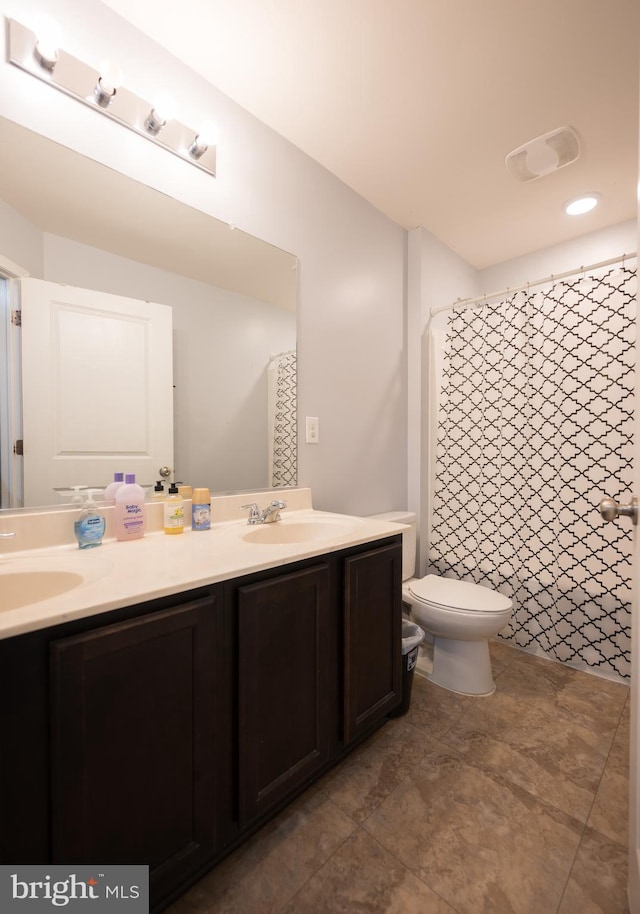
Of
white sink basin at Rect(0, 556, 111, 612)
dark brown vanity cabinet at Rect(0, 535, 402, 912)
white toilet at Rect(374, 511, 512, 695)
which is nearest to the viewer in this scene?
dark brown vanity cabinet at Rect(0, 535, 402, 912)

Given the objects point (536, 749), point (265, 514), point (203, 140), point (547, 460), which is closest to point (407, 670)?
point (536, 749)

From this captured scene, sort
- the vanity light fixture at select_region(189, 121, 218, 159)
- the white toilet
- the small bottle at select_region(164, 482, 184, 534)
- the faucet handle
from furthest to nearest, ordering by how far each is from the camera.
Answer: the white toilet, the faucet handle, the vanity light fixture at select_region(189, 121, 218, 159), the small bottle at select_region(164, 482, 184, 534)

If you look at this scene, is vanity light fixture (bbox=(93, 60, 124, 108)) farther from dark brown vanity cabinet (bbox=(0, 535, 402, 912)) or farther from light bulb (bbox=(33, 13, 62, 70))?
dark brown vanity cabinet (bbox=(0, 535, 402, 912))

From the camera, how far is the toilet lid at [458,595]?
160cm

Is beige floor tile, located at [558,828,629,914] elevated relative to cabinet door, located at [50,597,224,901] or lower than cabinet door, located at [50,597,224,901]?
lower

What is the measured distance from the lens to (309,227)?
5.84 feet

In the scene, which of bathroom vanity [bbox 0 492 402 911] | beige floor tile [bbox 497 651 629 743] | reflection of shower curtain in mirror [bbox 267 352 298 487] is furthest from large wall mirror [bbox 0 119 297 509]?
beige floor tile [bbox 497 651 629 743]

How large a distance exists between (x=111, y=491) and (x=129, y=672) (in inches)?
24.5

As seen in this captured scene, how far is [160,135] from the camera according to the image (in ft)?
4.22

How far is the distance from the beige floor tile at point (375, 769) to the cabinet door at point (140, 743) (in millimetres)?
470

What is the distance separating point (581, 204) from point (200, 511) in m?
2.55

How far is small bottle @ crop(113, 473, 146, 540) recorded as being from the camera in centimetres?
115

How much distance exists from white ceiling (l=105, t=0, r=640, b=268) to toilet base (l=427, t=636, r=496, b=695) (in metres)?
2.25

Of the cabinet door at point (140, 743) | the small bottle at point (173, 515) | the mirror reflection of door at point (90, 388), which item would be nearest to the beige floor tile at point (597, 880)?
the cabinet door at point (140, 743)
